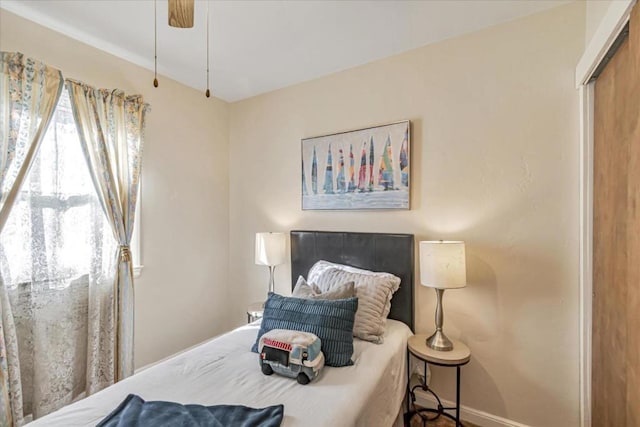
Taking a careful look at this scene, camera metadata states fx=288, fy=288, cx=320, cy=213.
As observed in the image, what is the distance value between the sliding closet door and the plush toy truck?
121 cm

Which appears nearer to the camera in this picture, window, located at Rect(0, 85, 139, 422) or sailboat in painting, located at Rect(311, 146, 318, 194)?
window, located at Rect(0, 85, 139, 422)

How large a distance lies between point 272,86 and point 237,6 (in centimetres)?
106

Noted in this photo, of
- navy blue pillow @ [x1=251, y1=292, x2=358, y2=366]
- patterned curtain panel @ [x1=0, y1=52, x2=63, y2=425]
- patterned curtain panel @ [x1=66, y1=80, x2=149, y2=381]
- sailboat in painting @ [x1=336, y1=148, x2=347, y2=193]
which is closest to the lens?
navy blue pillow @ [x1=251, y1=292, x2=358, y2=366]

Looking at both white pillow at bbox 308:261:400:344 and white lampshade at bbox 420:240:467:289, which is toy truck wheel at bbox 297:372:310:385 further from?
white lampshade at bbox 420:240:467:289

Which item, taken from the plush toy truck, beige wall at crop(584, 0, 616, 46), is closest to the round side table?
the plush toy truck

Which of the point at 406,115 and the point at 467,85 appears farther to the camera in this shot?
the point at 406,115

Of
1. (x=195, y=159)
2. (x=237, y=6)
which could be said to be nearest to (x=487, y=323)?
(x=237, y=6)

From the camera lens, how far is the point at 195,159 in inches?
113

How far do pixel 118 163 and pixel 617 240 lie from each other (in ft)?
9.93

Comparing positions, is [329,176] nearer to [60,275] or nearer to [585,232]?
[585,232]

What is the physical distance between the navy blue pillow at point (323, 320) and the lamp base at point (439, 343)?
0.60 meters

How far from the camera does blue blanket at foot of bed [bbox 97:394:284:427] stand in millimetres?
1021

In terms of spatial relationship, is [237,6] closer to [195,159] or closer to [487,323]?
[195,159]

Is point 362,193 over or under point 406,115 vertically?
under
